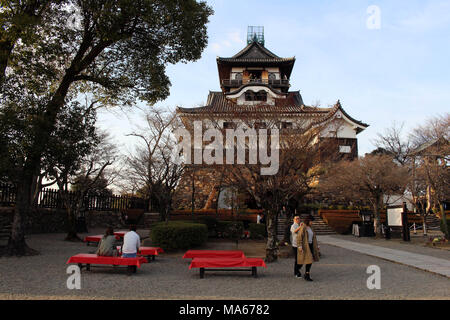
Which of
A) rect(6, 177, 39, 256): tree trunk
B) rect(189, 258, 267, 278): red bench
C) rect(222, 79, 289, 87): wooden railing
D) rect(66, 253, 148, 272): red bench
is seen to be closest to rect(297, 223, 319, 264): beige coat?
rect(189, 258, 267, 278): red bench

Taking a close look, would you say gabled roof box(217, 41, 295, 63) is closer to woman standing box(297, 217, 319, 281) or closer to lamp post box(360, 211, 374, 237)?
lamp post box(360, 211, 374, 237)

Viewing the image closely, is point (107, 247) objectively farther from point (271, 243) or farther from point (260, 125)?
point (260, 125)

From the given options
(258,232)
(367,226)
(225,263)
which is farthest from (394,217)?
(225,263)

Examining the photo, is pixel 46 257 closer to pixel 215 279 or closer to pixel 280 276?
pixel 215 279

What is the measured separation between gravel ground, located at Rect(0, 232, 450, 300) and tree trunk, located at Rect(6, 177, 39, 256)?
603 mm

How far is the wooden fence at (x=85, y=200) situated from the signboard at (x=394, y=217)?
1783 centimetres

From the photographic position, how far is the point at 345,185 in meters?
22.1

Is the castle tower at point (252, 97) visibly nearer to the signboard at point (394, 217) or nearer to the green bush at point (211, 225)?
the green bush at point (211, 225)

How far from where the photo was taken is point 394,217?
20.2m

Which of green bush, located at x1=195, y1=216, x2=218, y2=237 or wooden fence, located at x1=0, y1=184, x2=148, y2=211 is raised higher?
wooden fence, located at x1=0, y1=184, x2=148, y2=211

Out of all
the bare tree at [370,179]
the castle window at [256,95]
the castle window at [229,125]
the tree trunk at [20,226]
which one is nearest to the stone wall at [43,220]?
the tree trunk at [20,226]

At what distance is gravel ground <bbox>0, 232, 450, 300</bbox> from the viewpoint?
21.5 feet

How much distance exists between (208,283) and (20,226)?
25.6 ft

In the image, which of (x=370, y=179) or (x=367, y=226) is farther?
(x=367, y=226)
